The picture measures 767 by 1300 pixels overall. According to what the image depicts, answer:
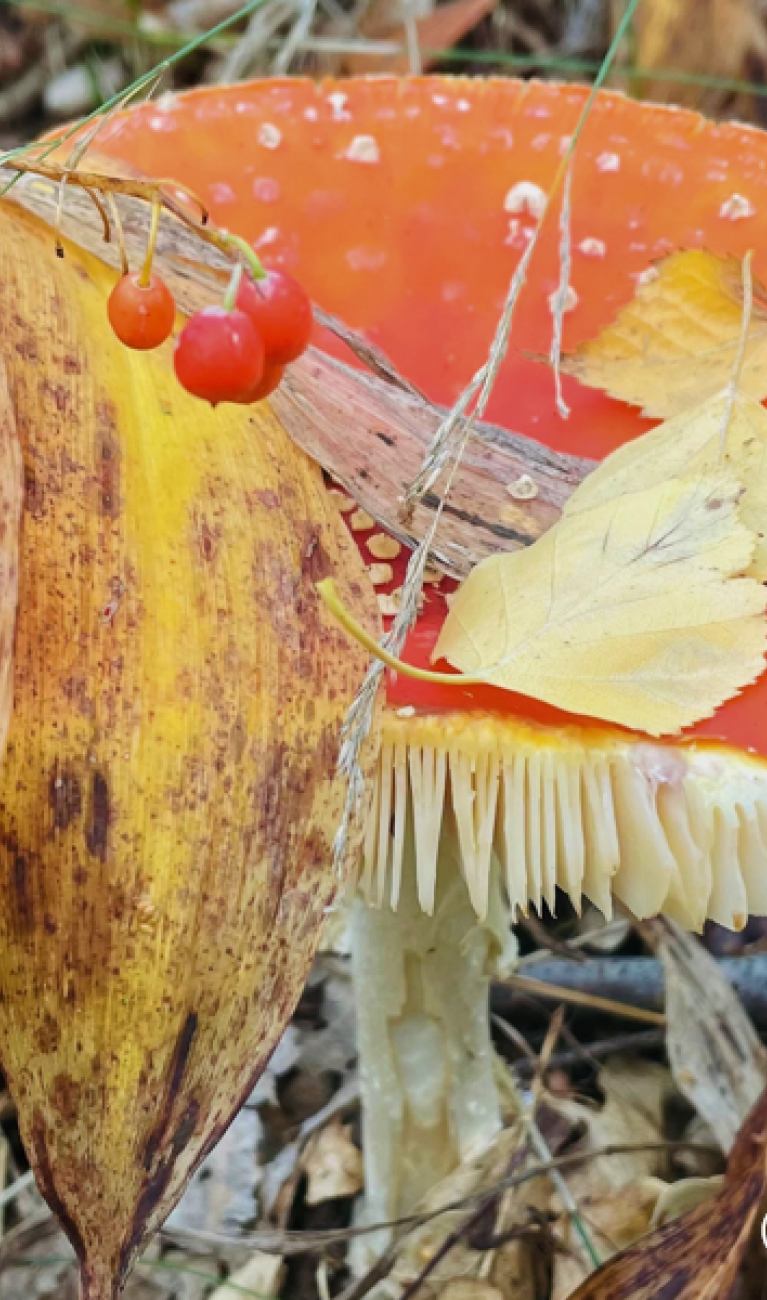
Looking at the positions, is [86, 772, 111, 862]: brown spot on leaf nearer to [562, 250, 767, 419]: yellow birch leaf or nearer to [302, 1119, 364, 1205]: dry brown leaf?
[562, 250, 767, 419]: yellow birch leaf

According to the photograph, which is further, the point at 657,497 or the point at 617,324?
the point at 617,324

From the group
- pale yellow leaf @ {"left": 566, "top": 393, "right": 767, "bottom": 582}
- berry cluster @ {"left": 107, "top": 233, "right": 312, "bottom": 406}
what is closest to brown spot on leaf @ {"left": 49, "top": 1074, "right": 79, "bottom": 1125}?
berry cluster @ {"left": 107, "top": 233, "right": 312, "bottom": 406}

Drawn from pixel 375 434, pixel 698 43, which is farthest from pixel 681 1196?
pixel 698 43

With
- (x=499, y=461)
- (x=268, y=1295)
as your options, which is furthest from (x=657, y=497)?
(x=268, y=1295)

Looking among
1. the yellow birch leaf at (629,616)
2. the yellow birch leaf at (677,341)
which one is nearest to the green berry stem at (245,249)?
the yellow birch leaf at (629,616)

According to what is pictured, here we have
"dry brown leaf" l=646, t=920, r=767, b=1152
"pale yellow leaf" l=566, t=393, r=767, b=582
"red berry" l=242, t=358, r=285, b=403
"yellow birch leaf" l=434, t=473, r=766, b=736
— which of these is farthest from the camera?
"dry brown leaf" l=646, t=920, r=767, b=1152

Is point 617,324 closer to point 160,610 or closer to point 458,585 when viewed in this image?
point 458,585
